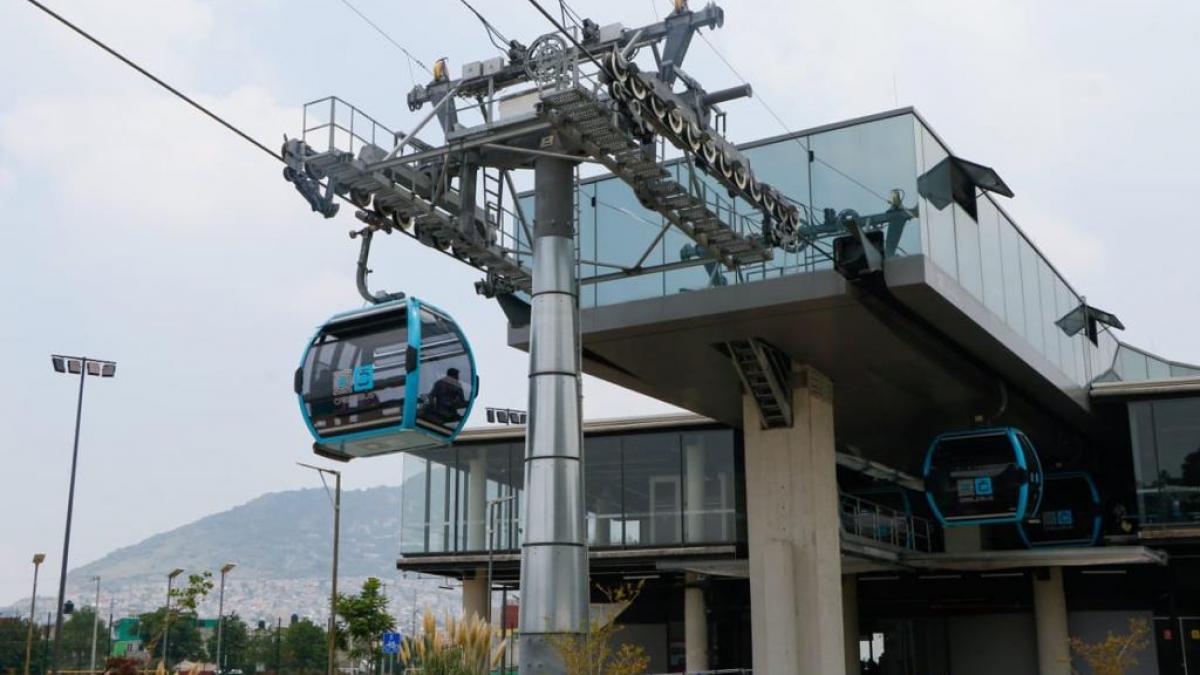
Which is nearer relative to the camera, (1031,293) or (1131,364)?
(1031,293)

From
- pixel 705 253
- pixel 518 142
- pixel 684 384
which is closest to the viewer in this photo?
pixel 518 142

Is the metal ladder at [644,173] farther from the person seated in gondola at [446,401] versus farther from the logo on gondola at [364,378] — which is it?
the logo on gondola at [364,378]

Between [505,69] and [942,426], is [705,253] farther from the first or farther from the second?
[942,426]

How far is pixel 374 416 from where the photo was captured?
14898mm

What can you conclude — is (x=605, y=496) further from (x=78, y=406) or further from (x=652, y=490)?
(x=78, y=406)

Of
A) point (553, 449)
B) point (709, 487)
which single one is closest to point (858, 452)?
point (709, 487)

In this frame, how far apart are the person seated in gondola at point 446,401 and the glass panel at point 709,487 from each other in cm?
2140

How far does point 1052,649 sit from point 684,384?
46.7 feet

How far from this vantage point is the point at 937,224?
848 inches

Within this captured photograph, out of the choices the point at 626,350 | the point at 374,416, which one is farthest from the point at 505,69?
the point at 626,350

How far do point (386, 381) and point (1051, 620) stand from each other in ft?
79.8

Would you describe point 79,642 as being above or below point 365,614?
below

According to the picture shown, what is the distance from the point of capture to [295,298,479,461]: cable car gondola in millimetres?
14898

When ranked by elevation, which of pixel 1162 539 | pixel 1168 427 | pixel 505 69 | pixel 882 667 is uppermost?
pixel 505 69
